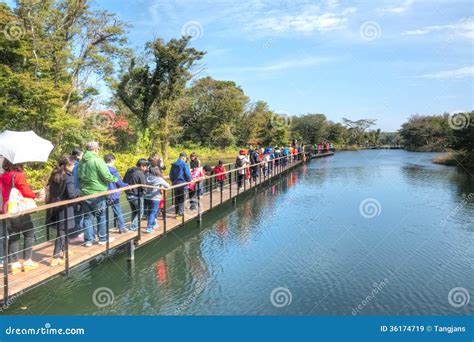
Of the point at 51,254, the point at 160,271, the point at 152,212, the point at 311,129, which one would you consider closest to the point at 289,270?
the point at 160,271

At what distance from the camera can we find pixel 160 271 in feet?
25.1

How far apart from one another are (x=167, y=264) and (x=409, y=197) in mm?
11869

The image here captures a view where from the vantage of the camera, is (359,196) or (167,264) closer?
(167,264)

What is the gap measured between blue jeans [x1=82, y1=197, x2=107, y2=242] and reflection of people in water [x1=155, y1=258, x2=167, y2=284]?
1.17m

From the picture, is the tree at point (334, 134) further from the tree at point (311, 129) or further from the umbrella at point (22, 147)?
the umbrella at point (22, 147)

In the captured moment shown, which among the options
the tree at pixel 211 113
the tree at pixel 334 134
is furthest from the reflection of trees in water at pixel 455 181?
the tree at pixel 334 134

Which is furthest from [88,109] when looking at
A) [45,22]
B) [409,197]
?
[409,197]

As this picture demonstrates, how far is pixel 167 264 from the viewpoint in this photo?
8109 millimetres

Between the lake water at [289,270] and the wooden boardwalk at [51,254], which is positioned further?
the lake water at [289,270]

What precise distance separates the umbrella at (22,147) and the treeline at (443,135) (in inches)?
1149

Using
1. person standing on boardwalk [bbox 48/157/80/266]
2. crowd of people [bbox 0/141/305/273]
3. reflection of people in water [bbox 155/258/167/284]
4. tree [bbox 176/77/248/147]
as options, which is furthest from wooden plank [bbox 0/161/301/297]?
tree [bbox 176/77/248/147]

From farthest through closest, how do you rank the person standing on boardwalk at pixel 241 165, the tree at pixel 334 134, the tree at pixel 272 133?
the tree at pixel 334 134 → the tree at pixel 272 133 → the person standing on boardwalk at pixel 241 165

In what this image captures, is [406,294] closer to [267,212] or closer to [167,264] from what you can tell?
[167,264]

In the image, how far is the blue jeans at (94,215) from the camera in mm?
6559
